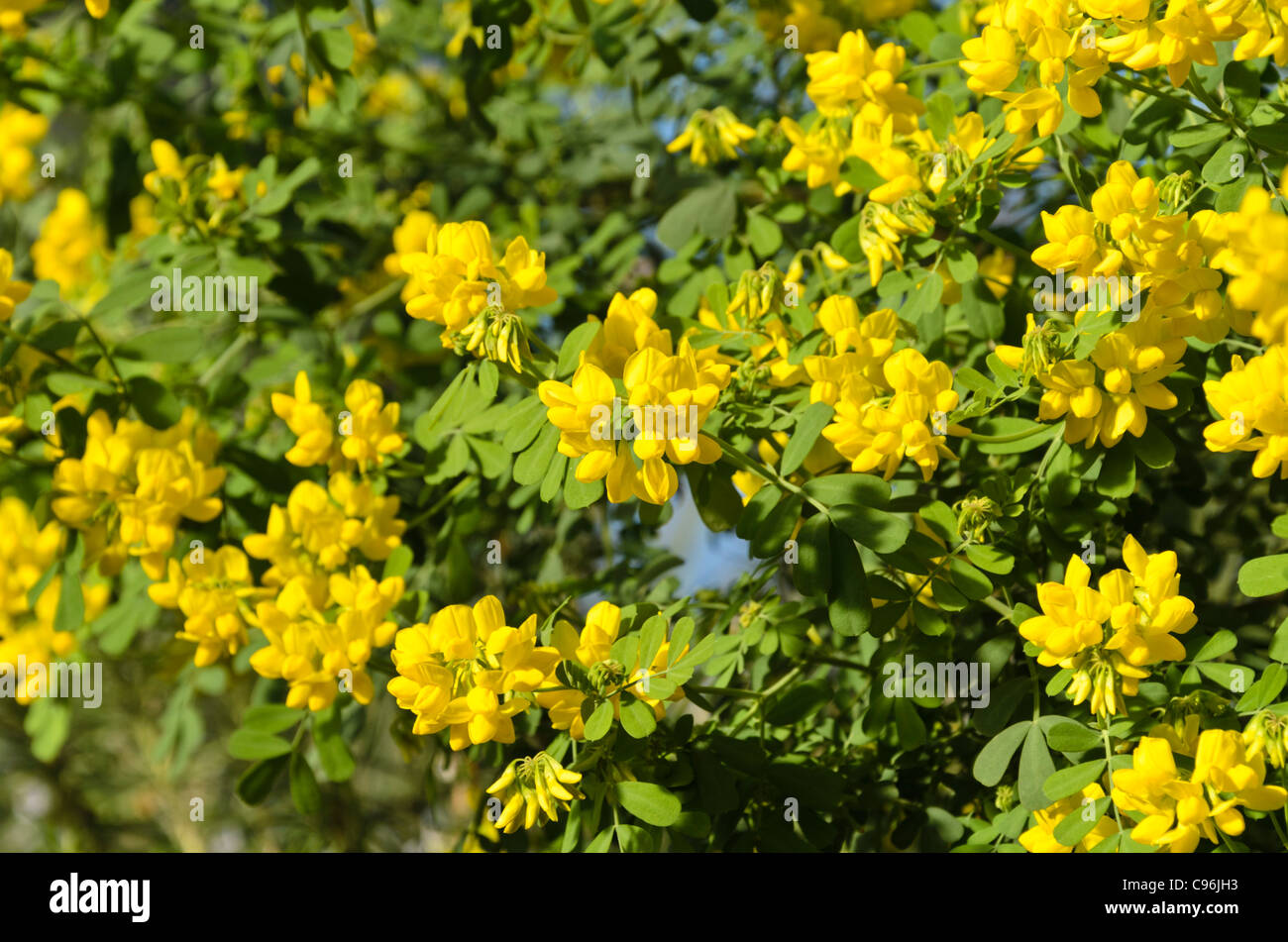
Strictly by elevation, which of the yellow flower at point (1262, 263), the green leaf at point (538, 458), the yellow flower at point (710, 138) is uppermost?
the yellow flower at point (710, 138)

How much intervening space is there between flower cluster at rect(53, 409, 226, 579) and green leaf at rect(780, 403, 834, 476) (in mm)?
876

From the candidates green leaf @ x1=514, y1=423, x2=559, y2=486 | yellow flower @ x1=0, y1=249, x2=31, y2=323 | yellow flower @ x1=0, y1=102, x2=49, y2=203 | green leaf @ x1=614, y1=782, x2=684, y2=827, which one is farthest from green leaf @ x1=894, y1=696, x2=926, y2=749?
yellow flower @ x1=0, y1=102, x2=49, y2=203

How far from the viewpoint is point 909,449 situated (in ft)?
3.85

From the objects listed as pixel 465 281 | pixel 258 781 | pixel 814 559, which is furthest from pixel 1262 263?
pixel 258 781

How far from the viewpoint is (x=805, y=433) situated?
1206 millimetres

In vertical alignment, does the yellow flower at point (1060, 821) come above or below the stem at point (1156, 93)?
below

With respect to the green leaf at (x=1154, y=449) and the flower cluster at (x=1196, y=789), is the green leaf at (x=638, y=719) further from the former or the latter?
the green leaf at (x=1154, y=449)

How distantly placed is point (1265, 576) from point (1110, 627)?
0.20 m

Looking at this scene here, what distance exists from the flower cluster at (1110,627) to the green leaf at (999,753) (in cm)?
13

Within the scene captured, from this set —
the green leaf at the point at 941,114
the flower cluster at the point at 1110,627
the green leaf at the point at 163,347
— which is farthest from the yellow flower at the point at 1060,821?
the green leaf at the point at 163,347

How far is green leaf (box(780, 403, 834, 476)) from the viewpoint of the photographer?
1197mm

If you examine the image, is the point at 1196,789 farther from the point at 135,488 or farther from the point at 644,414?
the point at 135,488

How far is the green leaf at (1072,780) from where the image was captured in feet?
3.74

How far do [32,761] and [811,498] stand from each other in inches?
125
